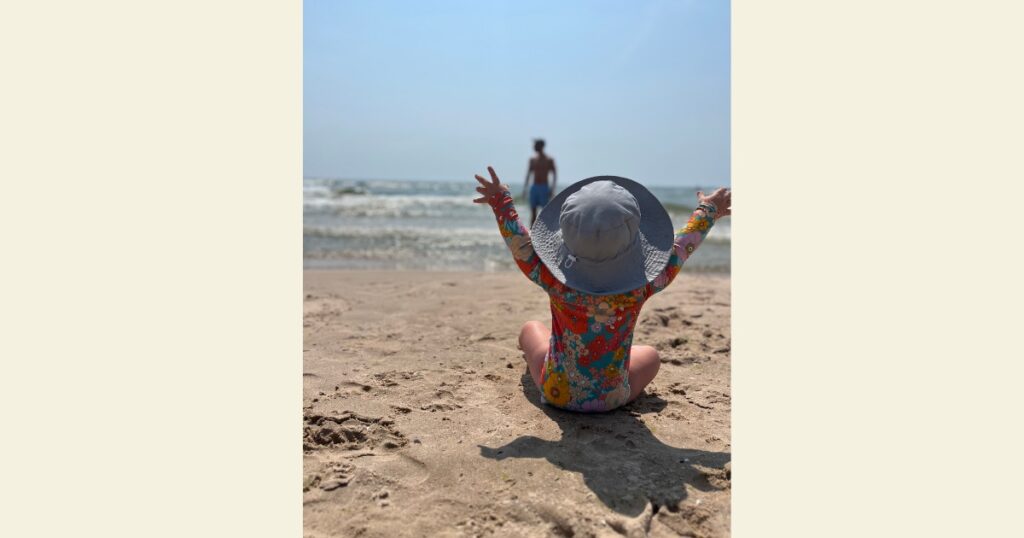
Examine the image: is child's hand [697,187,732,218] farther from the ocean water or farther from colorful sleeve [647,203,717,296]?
the ocean water

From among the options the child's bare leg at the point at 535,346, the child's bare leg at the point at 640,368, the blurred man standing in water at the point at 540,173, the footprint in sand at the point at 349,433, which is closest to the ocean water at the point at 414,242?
the blurred man standing in water at the point at 540,173

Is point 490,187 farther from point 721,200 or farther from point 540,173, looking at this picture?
point 540,173

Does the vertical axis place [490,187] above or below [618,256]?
above

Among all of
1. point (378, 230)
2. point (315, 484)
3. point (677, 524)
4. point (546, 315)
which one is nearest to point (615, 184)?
point (677, 524)

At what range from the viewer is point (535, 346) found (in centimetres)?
347

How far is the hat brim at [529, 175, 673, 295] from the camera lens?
2.81m

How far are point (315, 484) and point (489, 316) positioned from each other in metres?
2.84

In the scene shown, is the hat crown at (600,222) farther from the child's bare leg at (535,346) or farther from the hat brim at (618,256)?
the child's bare leg at (535,346)

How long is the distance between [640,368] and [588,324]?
0.56m

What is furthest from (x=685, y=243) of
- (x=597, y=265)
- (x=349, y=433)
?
(x=349, y=433)

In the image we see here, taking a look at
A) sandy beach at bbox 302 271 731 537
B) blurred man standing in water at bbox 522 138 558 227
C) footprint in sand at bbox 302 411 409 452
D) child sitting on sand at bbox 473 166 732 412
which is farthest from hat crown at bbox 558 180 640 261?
blurred man standing in water at bbox 522 138 558 227

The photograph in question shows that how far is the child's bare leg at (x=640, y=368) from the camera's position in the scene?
3.23 metres

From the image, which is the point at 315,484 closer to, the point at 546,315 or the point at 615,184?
the point at 615,184

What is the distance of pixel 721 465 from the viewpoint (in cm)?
260
